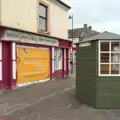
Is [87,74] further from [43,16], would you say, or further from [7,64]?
[43,16]

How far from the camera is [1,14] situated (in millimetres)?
10742

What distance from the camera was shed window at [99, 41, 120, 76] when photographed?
7527 mm

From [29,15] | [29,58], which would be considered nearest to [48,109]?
[29,58]

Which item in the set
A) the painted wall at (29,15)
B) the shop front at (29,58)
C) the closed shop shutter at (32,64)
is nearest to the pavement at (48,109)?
the shop front at (29,58)

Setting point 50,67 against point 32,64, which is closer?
point 32,64

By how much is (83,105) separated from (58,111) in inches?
48.3

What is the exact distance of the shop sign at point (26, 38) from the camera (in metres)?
11.1

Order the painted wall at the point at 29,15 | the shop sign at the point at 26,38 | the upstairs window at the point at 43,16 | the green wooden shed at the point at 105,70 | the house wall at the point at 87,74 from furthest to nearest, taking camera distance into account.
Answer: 1. the upstairs window at the point at 43,16
2. the painted wall at the point at 29,15
3. the shop sign at the point at 26,38
4. the house wall at the point at 87,74
5. the green wooden shed at the point at 105,70

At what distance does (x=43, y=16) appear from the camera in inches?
572

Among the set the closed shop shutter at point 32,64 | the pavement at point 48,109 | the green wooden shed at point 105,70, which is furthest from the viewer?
the closed shop shutter at point 32,64

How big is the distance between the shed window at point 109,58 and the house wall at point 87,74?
0.22 meters

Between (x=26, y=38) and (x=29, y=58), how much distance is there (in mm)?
1286

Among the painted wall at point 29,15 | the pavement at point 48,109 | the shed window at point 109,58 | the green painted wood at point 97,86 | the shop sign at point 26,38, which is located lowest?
the pavement at point 48,109

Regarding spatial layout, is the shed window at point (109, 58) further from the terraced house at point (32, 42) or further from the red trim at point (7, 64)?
the red trim at point (7, 64)
